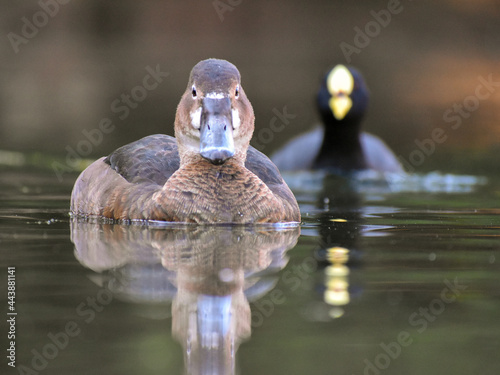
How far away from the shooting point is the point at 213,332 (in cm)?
434

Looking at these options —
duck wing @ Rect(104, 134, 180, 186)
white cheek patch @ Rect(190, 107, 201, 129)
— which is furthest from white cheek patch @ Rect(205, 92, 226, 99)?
duck wing @ Rect(104, 134, 180, 186)

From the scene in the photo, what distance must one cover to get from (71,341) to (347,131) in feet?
38.9

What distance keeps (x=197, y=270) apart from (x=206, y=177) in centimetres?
234

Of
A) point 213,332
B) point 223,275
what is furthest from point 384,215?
point 213,332

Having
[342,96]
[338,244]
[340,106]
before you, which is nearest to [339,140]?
[340,106]

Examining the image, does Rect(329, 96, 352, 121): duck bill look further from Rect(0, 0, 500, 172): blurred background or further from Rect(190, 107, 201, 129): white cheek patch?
Rect(190, 107, 201, 129): white cheek patch

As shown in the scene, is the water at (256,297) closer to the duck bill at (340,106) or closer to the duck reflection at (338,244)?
the duck reflection at (338,244)

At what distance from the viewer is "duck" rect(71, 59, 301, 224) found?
7.79 metres

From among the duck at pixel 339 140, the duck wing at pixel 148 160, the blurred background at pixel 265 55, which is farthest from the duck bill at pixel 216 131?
the blurred background at pixel 265 55

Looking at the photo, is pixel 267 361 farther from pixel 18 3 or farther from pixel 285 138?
pixel 18 3

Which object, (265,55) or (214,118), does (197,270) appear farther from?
(265,55)

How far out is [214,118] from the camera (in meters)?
7.79

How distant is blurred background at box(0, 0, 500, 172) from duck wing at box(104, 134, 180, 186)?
930 centimetres

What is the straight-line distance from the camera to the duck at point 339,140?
1545cm
